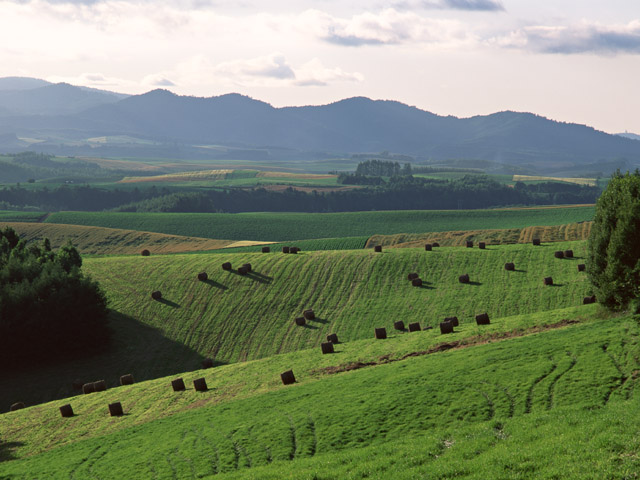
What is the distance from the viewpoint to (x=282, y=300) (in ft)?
233

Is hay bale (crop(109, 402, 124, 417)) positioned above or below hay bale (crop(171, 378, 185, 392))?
below

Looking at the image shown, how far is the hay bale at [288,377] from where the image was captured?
40.8m

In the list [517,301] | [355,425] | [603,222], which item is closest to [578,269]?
[517,301]

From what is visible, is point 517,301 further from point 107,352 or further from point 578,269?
point 107,352

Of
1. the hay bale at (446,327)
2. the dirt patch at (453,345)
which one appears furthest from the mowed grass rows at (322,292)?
the dirt patch at (453,345)

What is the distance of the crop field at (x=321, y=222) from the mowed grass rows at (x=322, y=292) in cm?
6955

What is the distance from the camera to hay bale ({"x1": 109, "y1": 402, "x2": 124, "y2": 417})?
41094 mm

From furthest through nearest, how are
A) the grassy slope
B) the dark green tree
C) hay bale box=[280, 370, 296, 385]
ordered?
the grassy slope → the dark green tree → hay bale box=[280, 370, 296, 385]

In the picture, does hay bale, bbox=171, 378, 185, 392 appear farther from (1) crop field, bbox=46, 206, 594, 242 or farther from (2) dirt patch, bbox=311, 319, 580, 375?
(1) crop field, bbox=46, 206, 594, 242

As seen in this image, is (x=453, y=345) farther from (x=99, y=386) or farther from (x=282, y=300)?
(x=282, y=300)

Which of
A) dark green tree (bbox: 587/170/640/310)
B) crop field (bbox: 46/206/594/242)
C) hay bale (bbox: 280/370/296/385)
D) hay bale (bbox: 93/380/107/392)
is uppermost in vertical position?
dark green tree (bbox: 587/170/640/310)

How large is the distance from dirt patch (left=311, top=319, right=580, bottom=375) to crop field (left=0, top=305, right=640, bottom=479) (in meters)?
0.14

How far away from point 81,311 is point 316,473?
50.8 meters

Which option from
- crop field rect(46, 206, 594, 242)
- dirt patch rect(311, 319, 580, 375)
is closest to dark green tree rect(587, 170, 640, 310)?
dirt patch rect(311, 319, 580, 375)
